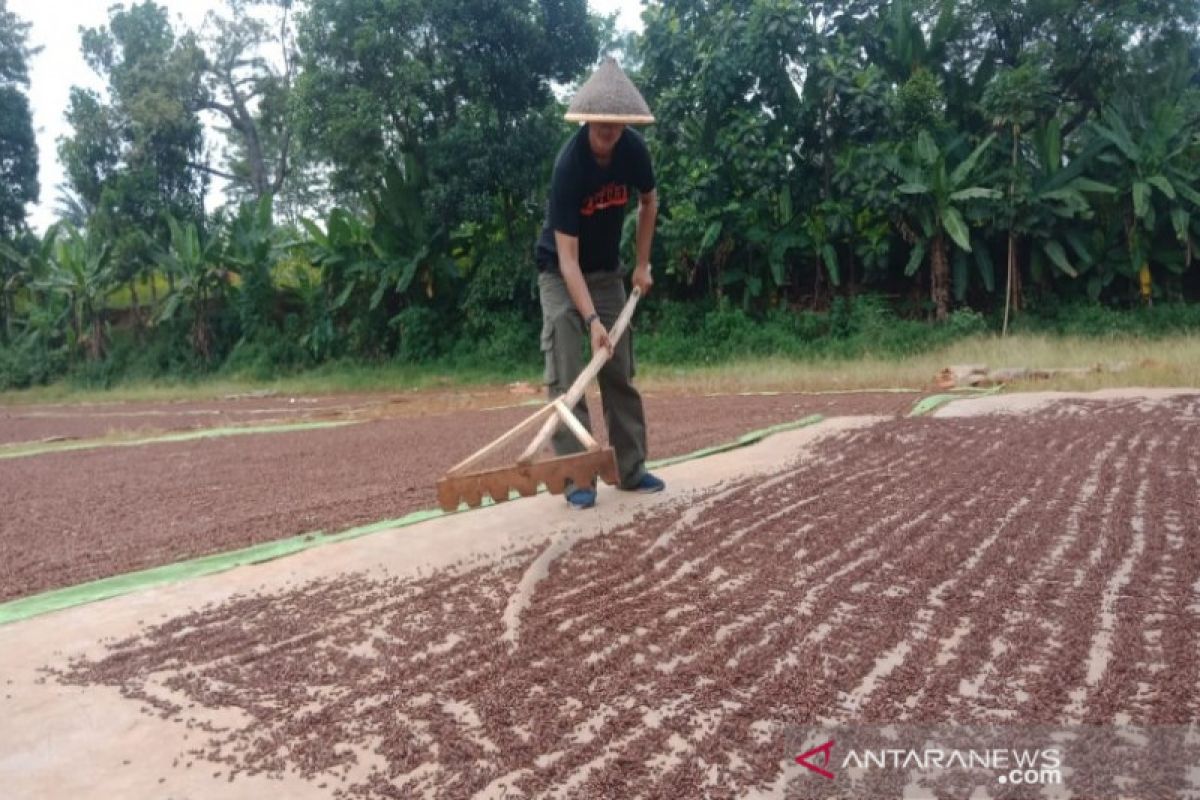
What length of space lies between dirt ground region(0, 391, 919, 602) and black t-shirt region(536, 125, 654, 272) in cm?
120

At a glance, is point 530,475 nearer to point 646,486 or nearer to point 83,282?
point 646,486

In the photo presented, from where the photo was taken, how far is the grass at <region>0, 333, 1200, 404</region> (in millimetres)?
8132

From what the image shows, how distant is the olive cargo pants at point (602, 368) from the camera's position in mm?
3637

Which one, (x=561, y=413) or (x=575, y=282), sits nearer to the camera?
(x=561, y=413)

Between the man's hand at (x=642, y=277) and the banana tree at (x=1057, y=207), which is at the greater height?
the banana tree at (x=1057, y=207)

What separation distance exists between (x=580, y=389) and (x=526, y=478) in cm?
44

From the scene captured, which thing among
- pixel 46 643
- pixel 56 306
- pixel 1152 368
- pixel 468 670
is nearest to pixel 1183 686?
pixel 468 670

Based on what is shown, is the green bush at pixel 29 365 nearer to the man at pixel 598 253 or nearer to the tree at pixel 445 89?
the tree at pixel 445 89

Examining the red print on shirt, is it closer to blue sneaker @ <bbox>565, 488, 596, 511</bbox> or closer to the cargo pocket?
the cargo pocket

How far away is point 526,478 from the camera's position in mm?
3096

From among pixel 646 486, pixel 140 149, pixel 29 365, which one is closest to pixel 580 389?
pixel 646 486

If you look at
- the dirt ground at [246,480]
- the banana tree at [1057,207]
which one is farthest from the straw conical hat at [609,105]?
the banana tree at [1057,207]

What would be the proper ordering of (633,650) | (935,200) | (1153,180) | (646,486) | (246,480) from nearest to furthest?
(633,650), (646,486), (246,480), (1153,180), (935,200)

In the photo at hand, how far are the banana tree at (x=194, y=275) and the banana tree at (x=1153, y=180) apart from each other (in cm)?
1363
